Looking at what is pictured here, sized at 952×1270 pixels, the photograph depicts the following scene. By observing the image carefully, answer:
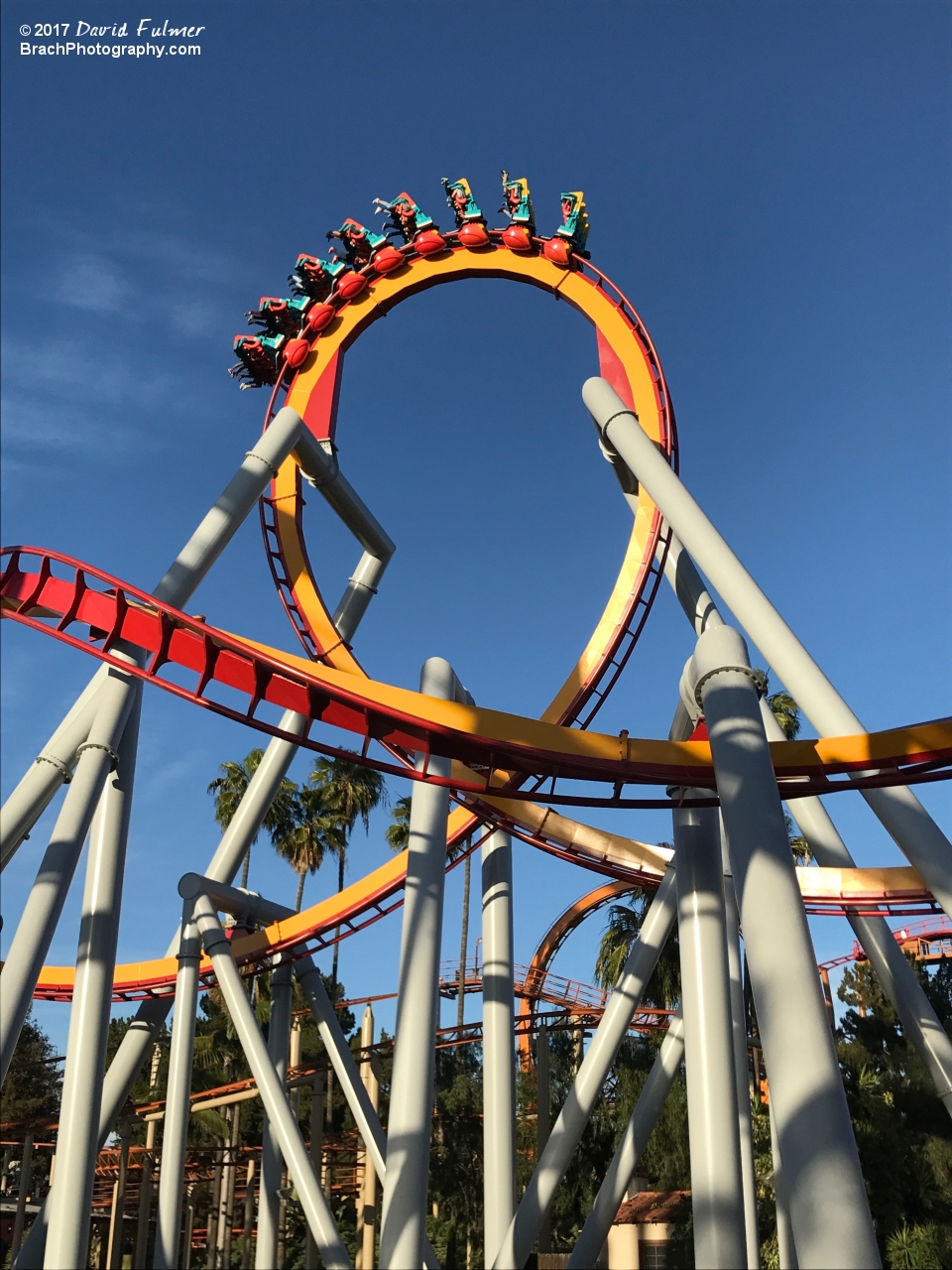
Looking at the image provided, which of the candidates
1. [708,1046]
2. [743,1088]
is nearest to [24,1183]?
[743,1088]

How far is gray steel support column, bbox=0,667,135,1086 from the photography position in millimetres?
8266

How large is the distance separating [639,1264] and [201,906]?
1018 cm

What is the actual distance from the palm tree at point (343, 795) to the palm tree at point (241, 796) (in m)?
0.82

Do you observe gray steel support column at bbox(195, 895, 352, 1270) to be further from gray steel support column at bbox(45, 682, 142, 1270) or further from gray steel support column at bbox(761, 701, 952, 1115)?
gray steel support column at bbox(761, 701, 952, 1115)

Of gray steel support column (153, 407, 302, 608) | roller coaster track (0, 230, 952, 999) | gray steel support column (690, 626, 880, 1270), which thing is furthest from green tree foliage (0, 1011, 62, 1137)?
gray steel support column (690, 626, 880, 1270)

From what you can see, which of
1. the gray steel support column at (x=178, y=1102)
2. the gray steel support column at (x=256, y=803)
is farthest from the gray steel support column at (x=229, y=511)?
the gray steel support column at (x=178, y=1102)

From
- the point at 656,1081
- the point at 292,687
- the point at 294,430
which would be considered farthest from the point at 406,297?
the point at 656,1081

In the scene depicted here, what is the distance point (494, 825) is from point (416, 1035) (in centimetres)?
449

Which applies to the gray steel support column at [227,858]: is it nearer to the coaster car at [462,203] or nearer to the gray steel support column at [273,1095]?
the gray steel support column at [273,1095]

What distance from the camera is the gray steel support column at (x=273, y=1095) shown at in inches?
410

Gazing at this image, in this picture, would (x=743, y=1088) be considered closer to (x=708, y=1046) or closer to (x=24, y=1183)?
(x=708, y=1046)

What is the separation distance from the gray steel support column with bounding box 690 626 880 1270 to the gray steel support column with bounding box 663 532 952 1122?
2.67m

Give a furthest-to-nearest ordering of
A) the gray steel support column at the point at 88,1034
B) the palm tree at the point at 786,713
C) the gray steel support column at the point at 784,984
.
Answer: the palm tree at the point at 786,713
the gray steel support column at the point at 88,1034
the gray steel support column at the point at 784,984

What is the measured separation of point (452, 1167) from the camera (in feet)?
71.6
